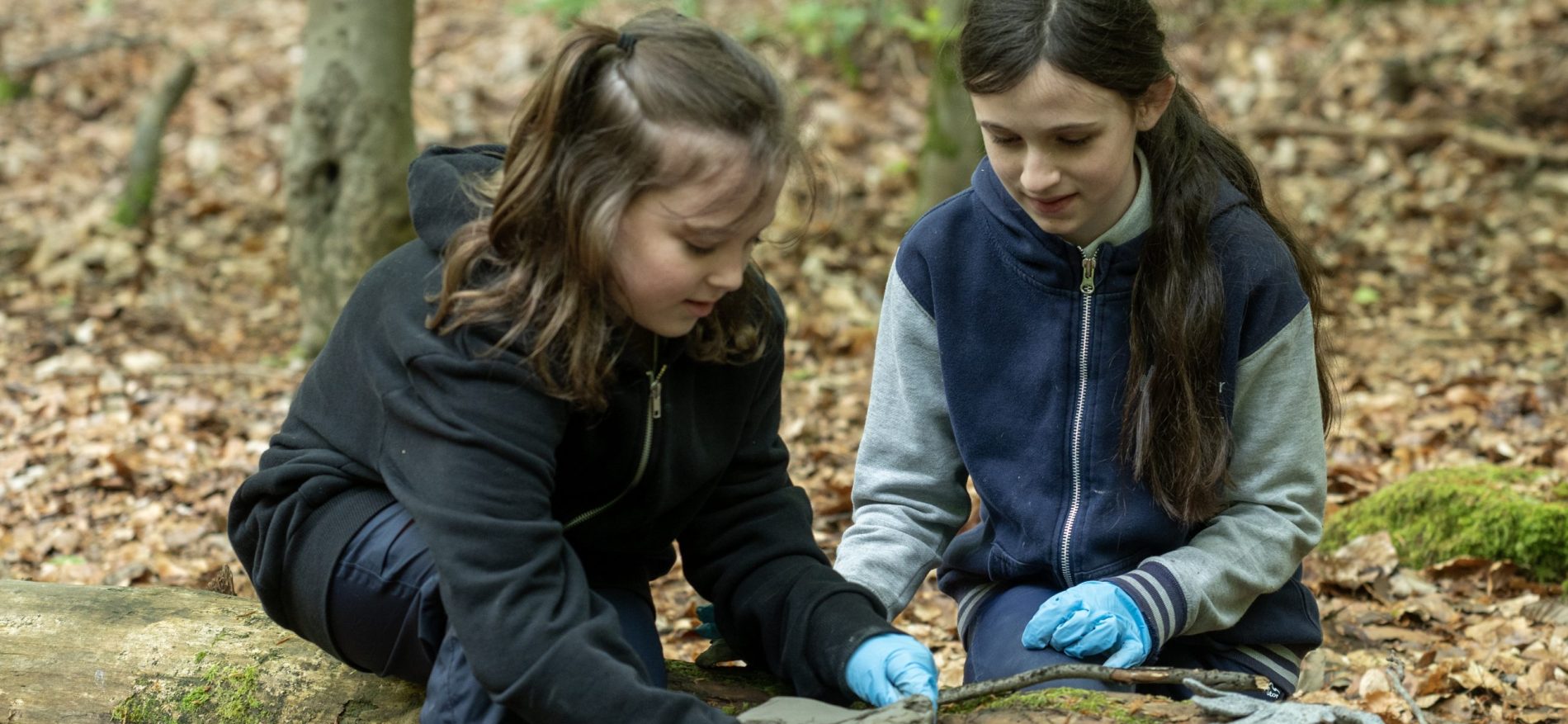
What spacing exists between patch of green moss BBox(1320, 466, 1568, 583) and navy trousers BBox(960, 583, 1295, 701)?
55.9 inches

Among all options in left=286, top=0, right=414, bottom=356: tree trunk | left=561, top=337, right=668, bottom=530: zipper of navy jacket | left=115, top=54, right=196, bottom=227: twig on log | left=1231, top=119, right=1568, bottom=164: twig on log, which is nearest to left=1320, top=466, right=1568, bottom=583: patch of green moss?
left=561, top=337, right=668, bottom=530: zipper of navy jacket

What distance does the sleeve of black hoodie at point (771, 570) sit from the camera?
7.21ft

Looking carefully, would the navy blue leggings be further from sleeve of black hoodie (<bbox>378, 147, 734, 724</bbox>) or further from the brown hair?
the brown hair

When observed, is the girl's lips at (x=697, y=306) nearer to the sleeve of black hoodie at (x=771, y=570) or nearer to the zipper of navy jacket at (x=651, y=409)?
the zipper of navy jacket at (x=651, y=409)

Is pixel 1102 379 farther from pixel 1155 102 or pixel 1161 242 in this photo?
pixel 1155 102

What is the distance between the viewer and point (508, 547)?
1.86m

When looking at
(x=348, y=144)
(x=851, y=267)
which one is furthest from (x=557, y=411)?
(x=851, y=267)

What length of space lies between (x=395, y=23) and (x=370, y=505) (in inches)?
135

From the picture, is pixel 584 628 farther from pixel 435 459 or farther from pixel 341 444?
pixel 341 444

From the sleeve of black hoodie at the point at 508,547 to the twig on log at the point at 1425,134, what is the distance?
644cm

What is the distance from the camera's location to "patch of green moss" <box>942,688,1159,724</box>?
6.51 ft

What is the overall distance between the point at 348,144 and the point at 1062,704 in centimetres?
396

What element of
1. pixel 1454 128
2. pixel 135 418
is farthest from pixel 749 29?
pixel 135 418

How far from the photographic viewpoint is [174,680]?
2.27m
